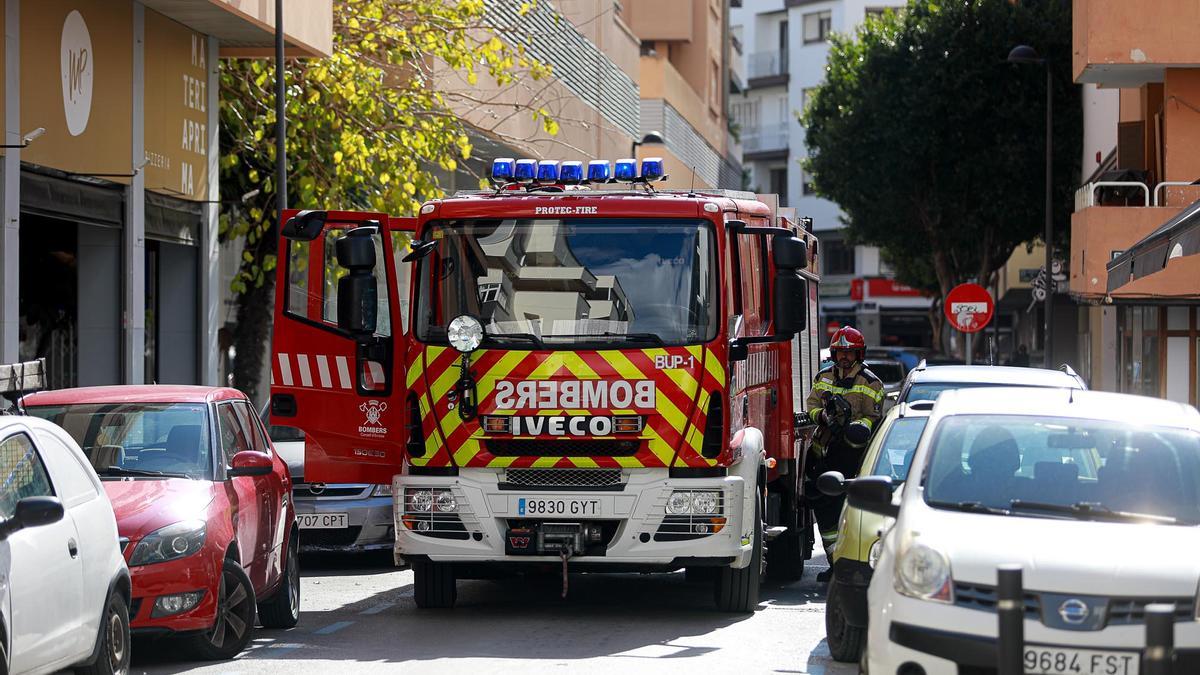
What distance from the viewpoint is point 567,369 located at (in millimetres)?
11742

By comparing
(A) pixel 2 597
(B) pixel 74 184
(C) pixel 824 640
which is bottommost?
(C) pixel 824 640

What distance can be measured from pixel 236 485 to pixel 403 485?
1.38m

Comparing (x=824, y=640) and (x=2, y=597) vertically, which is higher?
(x=2, y=597)

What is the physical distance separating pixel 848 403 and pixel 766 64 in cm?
8042

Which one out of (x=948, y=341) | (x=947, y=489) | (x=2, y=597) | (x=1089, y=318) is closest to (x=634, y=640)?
(x=947, y=489)

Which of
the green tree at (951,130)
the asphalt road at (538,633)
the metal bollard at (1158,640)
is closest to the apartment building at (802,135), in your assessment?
the green tree at (951,130)

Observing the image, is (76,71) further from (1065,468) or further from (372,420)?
(1065,468)

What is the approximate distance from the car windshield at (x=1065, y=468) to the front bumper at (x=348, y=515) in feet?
25.2

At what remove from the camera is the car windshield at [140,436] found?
10734mm

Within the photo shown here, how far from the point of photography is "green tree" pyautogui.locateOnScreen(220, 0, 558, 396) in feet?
74.1

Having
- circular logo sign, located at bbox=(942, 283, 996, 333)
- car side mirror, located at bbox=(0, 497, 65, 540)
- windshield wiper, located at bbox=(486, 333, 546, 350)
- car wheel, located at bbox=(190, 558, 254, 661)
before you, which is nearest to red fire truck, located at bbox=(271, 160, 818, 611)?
windshield wiper, located at bbox=(486, 333, 546, 350)

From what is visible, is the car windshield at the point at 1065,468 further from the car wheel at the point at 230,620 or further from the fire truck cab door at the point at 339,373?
the fire truck cab door at the point at 339,373

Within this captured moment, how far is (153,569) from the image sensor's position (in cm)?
983

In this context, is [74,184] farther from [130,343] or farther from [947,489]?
[947,489]
